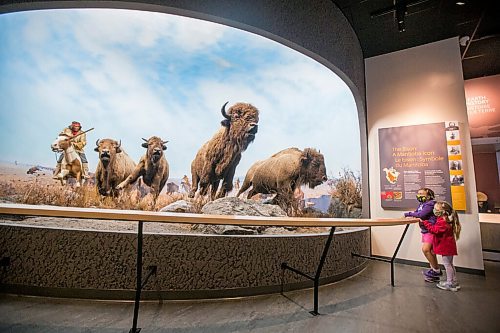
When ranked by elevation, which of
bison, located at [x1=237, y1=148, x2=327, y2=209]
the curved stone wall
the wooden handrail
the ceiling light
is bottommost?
the curved stone wall

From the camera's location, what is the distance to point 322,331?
5.38 feet

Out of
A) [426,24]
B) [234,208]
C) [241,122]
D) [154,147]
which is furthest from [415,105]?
[154,147]

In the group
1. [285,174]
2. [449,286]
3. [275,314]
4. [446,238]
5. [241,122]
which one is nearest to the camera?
[275,314]

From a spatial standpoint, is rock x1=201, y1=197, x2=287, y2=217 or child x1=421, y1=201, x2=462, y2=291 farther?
rock x1=201, y1=197, x2=287, y2=217

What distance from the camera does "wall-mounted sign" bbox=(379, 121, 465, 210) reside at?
3543mm

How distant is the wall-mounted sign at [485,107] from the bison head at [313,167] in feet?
10.9

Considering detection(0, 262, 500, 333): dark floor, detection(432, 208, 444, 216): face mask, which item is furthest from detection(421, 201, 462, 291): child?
detection(0, 262, 500, 333): dark floor

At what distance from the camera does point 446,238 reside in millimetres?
2705

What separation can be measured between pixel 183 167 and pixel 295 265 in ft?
6.31

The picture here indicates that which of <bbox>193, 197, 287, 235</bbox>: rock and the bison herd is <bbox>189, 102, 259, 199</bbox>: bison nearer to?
the bison herd

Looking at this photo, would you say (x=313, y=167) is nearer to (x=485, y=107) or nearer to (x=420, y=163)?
(x=420, y=163)

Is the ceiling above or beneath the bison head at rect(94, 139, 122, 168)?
above

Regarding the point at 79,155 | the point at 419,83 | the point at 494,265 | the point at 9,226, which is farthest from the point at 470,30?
the point at 9,226

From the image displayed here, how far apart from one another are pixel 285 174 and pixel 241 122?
3.42ft
